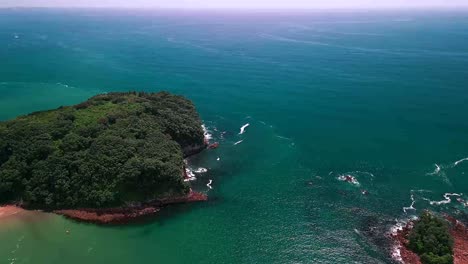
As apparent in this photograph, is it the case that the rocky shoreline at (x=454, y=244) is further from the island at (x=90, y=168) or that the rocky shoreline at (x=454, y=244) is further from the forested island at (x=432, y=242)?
the island at (x=90, y=168)

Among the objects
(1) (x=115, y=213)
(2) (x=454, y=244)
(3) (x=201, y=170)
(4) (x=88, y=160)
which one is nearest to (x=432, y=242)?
(2) (x=454, y=244)

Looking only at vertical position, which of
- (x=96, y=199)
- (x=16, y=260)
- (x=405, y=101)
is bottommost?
(x=16, y=260)

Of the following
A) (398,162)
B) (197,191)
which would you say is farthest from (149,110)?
(398,162)

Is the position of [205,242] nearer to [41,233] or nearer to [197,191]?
A: [197,191]

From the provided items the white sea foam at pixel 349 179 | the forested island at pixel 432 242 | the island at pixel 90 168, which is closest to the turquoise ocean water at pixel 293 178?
the white sea foam at pixel 349 179

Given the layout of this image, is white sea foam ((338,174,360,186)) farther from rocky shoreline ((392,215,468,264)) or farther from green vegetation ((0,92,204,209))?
green vegetation ((0,92,204,209))

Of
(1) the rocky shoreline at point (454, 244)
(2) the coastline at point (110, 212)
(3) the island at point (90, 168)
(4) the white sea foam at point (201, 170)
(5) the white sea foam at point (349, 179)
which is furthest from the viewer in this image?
(4) the white sea foam at point (201, 170)

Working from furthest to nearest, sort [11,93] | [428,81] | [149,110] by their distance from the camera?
[428,81], [11,93], [149,110]
